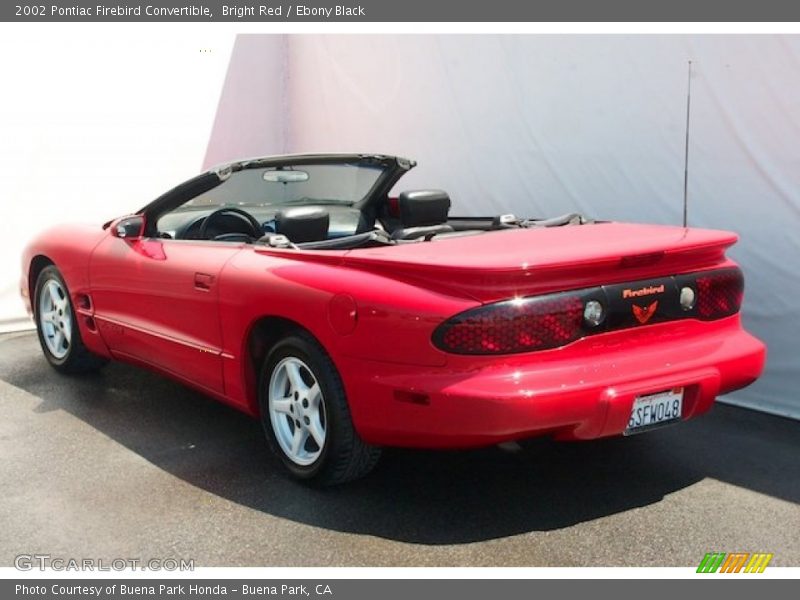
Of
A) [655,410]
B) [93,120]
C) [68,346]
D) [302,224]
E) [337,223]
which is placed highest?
[93,120]

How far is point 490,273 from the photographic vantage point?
2.89 metres

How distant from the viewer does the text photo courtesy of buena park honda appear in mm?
2969

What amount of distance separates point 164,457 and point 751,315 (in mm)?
3265

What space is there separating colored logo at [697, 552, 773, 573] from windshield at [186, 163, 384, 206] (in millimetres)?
2631

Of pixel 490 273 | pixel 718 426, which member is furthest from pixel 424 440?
pixel 718 426

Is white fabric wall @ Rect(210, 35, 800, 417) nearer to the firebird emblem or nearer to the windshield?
the windshield

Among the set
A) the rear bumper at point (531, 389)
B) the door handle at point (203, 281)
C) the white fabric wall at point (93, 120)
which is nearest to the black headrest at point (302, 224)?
the door handle at point (203, 281)

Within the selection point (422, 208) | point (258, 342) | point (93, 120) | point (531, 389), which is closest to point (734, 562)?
point (531, 389)

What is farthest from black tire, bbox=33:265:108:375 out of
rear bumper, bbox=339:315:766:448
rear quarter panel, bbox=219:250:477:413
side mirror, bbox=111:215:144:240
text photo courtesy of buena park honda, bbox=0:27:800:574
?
rear bumper, bbox=339:315:766:448

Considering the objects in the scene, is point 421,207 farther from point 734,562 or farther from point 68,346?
point 68,346

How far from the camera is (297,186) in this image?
4.91 m

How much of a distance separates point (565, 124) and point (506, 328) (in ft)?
10.7

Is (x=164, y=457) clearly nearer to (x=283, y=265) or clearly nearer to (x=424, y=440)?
(x=283, y=265)

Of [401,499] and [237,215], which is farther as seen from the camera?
[237,215]
